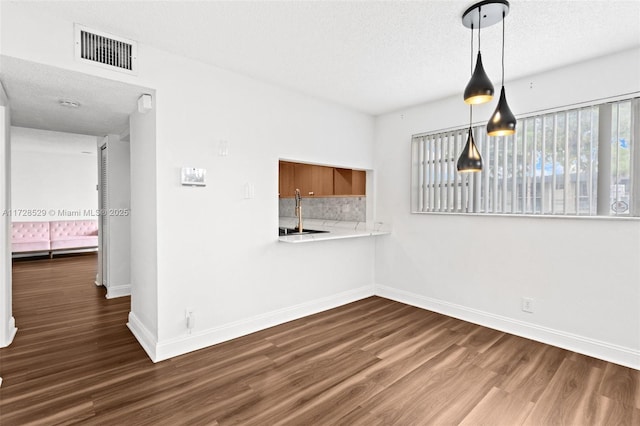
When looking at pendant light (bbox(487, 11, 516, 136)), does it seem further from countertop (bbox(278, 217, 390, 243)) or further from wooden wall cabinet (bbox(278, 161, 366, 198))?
wooden wall cabinet (bbox(278, 161, 366, 198))

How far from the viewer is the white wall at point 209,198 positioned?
2680 mm

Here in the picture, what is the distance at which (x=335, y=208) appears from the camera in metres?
5.50

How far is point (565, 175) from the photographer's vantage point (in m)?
2.96

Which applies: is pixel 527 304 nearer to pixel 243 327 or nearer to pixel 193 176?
pixel 243 327

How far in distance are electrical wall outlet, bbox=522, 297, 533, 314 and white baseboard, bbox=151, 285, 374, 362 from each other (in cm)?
193

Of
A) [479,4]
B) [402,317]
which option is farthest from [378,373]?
[479,4]

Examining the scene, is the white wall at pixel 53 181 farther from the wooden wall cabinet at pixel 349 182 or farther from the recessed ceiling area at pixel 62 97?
the wooden wall cabinet at pixel 349 182

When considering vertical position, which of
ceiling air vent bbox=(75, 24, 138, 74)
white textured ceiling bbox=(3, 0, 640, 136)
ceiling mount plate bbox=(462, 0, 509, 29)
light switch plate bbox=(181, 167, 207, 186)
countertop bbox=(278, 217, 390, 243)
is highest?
white textured ceiling bbox=(3, 0, 640, 136)

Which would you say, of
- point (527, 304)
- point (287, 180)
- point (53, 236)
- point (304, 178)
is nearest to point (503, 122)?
point (527, 304)

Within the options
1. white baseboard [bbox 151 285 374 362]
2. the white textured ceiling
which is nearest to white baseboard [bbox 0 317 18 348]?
white baseboard [bbox 151 285 374 362]

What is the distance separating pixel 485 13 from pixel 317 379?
2.79 m

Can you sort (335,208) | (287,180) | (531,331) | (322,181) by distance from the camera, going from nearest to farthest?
(531,331) < (322,181) < (335,208) < (287,180)

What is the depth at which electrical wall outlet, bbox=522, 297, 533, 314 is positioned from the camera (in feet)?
10.6

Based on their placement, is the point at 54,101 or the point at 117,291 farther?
the point at 117,291
